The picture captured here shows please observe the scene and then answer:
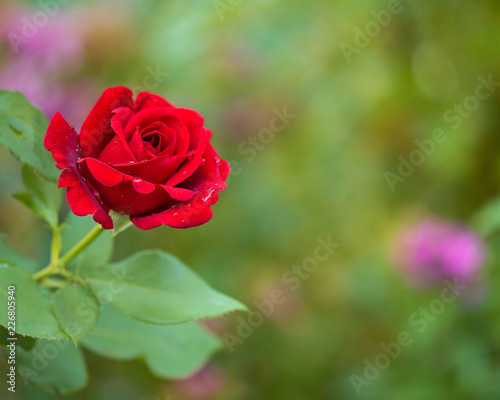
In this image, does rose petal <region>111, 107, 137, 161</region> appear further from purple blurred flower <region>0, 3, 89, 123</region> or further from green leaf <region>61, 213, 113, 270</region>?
purple blurred flower <region>0, 3, 89, 123</region>

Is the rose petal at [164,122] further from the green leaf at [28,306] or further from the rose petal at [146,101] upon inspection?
the green leaf at [28,306]

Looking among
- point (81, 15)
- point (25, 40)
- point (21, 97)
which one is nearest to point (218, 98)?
point (81, 15)

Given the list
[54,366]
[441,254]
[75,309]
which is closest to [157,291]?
[75,309]

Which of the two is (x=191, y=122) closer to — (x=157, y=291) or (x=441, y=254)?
(x=157, y=291)

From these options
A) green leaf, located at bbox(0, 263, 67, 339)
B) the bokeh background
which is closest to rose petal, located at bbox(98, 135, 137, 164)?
green leaf, located at bbox(0, 263, 67, 339)

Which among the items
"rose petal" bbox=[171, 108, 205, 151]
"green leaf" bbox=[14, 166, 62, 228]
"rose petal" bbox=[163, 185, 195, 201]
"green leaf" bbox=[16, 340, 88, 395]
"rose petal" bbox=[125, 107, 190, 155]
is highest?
"rose petal" bbox=[171, 108, 205, 151]

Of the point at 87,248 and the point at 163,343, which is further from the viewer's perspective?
the point at 163,343
